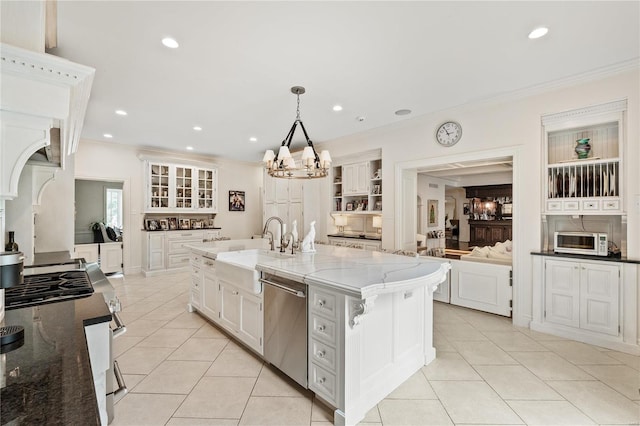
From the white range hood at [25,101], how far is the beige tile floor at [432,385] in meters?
1.81

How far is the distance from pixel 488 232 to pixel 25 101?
1161 cm

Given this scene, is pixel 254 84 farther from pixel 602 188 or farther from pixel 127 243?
pixel 127 243

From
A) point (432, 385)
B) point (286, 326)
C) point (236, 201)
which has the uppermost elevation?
point (236, 201)

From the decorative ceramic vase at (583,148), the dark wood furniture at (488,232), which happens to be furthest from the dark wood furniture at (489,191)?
the decorative ceramic vase at (583,148)

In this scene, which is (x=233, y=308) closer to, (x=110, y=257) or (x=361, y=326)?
(x=361, y=326)

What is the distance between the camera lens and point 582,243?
10.3 ft

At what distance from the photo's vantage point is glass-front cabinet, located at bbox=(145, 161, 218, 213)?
20.7 feet

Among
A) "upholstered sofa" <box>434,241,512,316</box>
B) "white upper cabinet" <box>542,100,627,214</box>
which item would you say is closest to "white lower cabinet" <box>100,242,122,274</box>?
"upholstered sofa" <box>434,241,512,316</box>

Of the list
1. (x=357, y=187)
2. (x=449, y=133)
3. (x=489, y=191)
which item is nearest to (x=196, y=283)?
(x=357, y=187)

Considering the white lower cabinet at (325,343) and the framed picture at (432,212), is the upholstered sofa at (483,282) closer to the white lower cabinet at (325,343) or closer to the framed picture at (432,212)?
the framed picture at (432,212)

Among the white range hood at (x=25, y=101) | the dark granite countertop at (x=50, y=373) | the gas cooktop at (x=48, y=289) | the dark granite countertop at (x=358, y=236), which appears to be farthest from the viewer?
the dark granite countertop at (x=358, y=236)

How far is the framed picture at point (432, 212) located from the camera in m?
6.31

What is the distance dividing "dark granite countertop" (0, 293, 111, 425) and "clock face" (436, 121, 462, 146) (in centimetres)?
432

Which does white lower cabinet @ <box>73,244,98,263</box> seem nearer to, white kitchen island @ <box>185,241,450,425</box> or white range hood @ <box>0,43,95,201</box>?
white kitchen island @ <box>185,241,450,425</box>
